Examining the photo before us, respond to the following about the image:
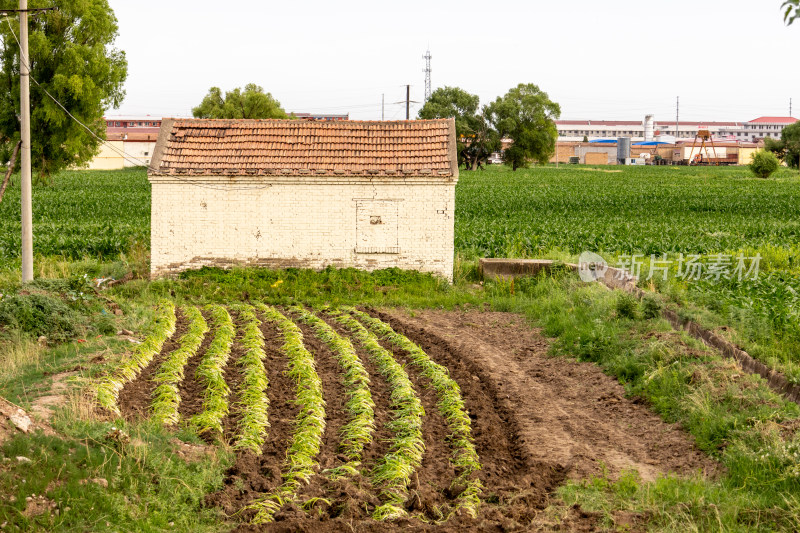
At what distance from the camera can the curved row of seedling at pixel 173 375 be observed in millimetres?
9648

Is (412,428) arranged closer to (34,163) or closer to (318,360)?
(318,360)

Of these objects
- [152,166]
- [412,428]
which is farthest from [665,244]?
[412,428]

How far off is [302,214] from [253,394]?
33.3ft

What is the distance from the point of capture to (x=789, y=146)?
93.7 m

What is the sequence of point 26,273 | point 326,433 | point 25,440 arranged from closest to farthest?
1. point 25,440
2. point 326,433
3. point 26,273

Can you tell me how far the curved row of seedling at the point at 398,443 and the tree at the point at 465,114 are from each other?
81.8 m

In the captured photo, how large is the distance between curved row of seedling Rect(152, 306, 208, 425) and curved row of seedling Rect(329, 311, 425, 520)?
2.63m

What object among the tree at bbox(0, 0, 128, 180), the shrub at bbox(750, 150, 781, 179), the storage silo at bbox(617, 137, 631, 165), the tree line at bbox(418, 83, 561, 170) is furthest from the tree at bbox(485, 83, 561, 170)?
the tree at bbox(0, 0, 128, 180)

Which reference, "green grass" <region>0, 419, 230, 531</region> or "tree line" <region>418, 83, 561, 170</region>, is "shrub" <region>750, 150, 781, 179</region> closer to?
"tree line" <region>418, 83, 561, 170</region>

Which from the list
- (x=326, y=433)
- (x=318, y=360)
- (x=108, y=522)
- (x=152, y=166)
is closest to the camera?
(x=108, y=522)

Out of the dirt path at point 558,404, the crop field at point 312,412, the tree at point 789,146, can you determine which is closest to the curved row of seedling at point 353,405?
the crop field at point 312,412

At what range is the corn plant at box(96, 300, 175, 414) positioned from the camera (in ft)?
32.3

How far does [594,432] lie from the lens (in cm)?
1005

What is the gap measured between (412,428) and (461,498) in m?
1.79
